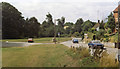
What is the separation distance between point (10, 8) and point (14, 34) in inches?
472

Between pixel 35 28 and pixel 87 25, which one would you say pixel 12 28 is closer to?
pixel 35 28

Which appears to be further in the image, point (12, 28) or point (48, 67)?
point (12, 28)

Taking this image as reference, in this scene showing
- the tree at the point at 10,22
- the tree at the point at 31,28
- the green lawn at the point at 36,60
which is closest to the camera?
the green lawn at the point at 36,60

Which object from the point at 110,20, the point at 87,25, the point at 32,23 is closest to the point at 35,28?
the point at 32,23

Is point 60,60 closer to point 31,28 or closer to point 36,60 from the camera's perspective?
point 36,60

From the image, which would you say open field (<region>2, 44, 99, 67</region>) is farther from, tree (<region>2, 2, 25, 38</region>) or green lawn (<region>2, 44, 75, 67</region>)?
tree (<region>2, 2, 25, 38</region>)

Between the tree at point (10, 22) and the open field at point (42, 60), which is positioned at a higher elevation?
the tree at point (10, 22)

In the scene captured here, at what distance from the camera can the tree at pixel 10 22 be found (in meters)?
68.7

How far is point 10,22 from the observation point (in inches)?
2778

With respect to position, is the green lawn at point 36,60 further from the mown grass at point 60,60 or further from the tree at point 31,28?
the tree at point 31,28

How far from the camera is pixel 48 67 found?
9.41 m

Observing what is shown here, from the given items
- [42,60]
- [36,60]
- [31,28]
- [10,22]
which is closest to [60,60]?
[42,60]

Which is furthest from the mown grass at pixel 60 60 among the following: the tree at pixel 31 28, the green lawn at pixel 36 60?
the tree at pixel 31 28

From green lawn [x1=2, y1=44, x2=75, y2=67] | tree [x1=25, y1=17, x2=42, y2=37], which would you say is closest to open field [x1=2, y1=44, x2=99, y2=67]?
green lawn [x1=2, y1=44, x2=75, y2=67]
